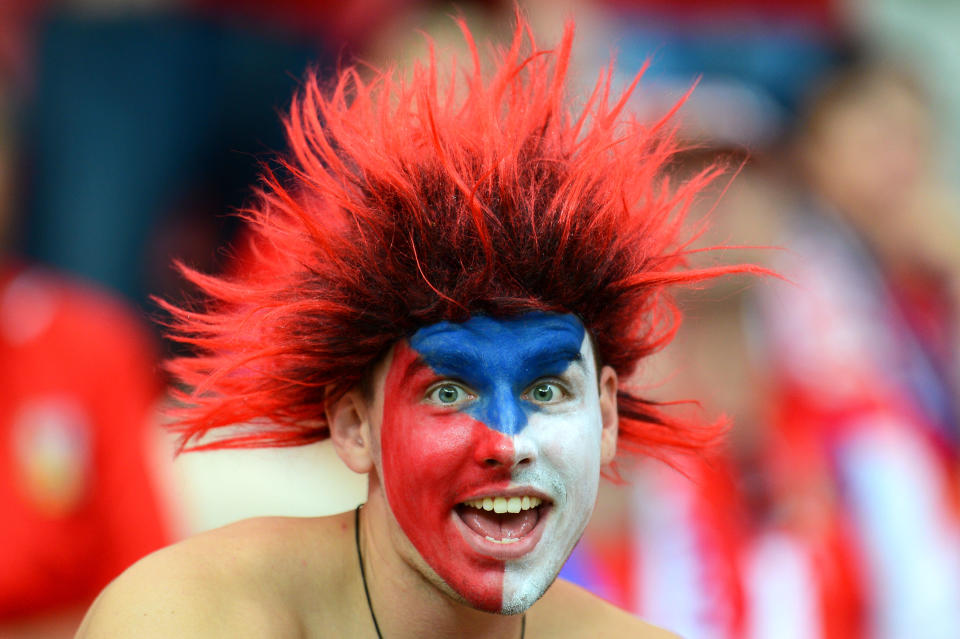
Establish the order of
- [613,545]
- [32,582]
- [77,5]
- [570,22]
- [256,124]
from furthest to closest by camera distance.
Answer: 1. [256,124]
2. [77,5]
3. [613,545]
4. [32,582]
5. [570,22]

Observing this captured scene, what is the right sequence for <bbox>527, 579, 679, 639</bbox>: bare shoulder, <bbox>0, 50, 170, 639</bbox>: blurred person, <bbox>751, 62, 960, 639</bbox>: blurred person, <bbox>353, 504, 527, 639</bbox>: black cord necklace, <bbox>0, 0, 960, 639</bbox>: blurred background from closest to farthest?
1. <bbox>353, 504, 527, 639</bbox>: black cord necklace
2. <bbox>527, 579, 679, 639</bbox>: bare shoulder
3. <bbox>0, 50, 170, 639</bbox>: blurred person
4. <bbox>0, 0, 960, 639</bbox>: blurred background
5. <bbox>751, 62, 960, 639</bbox>: blurred person

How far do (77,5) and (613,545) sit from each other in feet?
9.61

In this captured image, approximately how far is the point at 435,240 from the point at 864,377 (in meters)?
3.11

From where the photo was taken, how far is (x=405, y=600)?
1959mm

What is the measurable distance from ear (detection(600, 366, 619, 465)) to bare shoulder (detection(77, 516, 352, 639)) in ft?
1.63

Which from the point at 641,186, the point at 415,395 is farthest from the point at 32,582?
the point at 641,186

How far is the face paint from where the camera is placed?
180 centimetres

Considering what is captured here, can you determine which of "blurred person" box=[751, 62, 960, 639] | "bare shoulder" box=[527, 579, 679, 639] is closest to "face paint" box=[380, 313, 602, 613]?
"bare shoulder" box=[527, 579, 679, 639]

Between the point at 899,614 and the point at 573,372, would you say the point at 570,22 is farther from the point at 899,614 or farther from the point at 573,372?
the point at 899,614

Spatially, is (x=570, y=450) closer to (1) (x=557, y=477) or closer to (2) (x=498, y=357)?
(1) (x=557, y=477)

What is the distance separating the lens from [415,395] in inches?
73.7

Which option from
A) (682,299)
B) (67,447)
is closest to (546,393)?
(67,447)

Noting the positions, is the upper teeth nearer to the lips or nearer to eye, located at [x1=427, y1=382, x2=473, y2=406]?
the lips

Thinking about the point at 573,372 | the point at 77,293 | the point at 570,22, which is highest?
the point at 570,22
